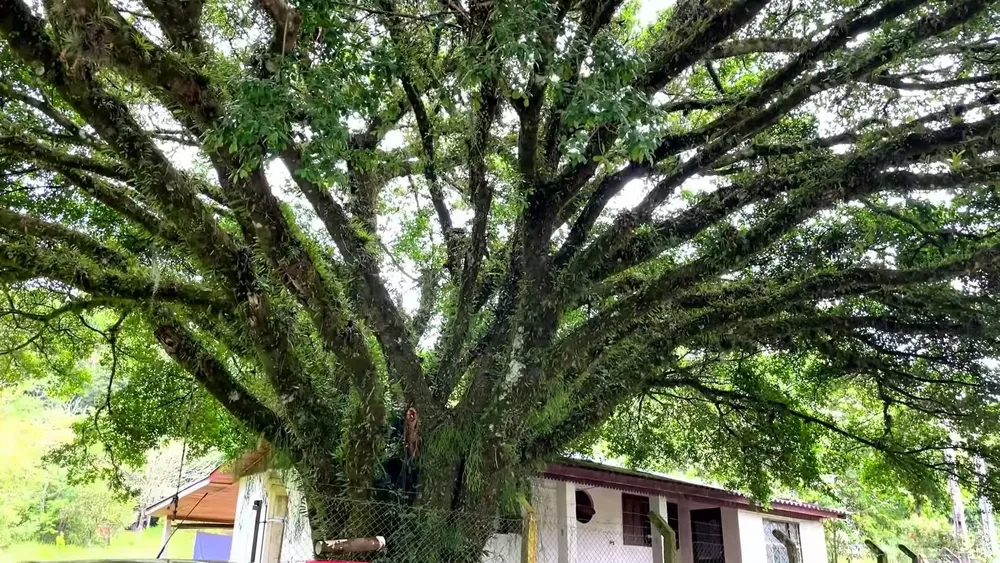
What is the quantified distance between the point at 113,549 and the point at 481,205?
31.8 meters

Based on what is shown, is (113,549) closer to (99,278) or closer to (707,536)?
(707,536)

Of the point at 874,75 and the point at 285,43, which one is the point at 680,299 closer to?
the point at 874,75

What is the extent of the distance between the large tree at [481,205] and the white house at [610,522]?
55.7 inches

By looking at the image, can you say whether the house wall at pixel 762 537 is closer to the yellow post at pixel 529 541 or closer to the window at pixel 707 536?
the window at pixel 707 536

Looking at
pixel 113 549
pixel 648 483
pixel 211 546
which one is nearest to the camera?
pixel 648 483

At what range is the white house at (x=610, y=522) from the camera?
8766mm

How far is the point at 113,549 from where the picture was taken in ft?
97.3

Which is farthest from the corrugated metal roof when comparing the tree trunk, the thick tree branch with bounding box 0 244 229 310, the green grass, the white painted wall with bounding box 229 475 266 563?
the green grass

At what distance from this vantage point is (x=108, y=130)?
421 cm

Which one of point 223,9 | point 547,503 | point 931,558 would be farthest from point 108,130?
point 931,558

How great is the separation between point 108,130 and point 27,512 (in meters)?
32.1

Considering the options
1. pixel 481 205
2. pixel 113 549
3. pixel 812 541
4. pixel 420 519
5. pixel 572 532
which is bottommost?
pixel 113 549

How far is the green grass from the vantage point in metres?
24.9

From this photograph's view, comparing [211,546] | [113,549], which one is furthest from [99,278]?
[113,549]
